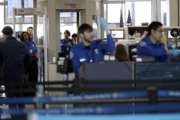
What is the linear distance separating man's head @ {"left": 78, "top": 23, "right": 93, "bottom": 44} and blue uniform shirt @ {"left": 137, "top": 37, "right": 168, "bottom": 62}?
26.8 inches

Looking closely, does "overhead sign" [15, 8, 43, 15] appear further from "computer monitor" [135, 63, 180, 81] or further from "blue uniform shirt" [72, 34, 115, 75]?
"computer monitor" [135, 63, 180, 81]

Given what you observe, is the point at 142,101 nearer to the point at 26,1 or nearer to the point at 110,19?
the point at 26,1

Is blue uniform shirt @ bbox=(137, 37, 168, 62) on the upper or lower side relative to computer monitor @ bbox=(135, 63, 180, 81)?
upper

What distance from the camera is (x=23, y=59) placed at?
7.64 metres

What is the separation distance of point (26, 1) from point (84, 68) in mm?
9926

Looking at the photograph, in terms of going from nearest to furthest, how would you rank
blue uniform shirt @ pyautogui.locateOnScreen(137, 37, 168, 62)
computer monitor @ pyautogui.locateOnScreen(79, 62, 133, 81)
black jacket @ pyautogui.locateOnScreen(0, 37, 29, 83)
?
computer monitor @ pyautogui.locateOnScreen(79, 62, 133, 81) → blue uniform shirt @ pyautogui.locateOnScreen(137, 37, 168, 62) → black jacket @ pyautogui.locateOnScreen(0, 37, 29, 83)

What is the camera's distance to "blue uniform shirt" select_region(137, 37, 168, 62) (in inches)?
270

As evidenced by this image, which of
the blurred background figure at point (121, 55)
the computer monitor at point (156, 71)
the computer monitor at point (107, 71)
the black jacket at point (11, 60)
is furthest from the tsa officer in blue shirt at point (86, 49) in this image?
the black jacket at point (11, 60)

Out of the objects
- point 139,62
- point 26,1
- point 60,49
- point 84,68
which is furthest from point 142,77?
point 26,1

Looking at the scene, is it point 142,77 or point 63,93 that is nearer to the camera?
point 63,93

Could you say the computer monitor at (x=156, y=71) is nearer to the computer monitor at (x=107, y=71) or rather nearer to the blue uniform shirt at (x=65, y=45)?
the computer monitor at (x=107, y=71)

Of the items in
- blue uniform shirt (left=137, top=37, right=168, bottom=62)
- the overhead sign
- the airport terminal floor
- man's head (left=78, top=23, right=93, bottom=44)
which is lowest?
the airport terminal floor

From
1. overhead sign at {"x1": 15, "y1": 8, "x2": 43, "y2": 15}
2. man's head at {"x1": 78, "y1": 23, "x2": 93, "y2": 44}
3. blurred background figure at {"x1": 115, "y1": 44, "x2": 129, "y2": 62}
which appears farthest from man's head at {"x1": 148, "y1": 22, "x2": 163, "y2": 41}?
overhead sign at {"x1": 15, "y1": 8, "x2": 43, "y2": 15}

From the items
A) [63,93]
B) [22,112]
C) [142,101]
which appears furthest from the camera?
[63,93]
